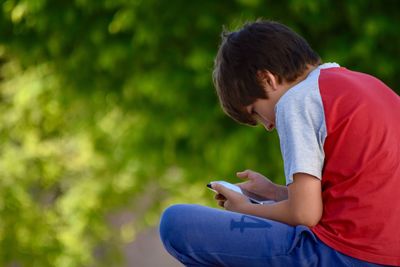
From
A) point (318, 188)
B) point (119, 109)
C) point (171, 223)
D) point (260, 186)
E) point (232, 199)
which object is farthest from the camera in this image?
point (119, 109)

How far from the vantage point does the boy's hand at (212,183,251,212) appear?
3031 millimetres

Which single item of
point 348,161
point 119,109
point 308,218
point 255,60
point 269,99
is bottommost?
point 308,218

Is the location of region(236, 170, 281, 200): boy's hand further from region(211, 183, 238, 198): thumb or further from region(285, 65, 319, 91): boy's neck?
region(285, 65, 319, 91): boy's neck

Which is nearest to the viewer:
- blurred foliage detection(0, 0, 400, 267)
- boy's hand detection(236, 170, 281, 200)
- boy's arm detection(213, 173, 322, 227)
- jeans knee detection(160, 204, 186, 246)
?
boy's arm detection(213, 173, 322, 227)

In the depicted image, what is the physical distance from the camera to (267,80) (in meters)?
2.95

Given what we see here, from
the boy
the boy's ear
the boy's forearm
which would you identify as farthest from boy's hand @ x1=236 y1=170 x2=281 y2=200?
the boy's ear

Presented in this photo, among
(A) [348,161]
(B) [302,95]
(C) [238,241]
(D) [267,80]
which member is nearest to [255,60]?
(D) [267,80]

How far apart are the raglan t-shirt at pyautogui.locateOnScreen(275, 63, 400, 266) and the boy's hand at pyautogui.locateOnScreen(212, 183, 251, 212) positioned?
285 mm

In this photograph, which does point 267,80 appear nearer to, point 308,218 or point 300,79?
point 300,79

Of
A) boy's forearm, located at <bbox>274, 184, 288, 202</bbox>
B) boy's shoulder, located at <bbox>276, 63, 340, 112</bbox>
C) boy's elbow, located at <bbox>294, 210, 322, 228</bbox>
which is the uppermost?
boy's shoulder, located at <bbox>276, 63, 340, 112</bbox>

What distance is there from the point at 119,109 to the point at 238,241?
4.48 metres

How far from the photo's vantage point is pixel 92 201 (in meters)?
7.97

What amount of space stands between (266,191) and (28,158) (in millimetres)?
5260

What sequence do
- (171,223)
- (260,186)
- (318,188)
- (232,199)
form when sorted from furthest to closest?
(260,186)
(232,199)
(171,223)
(318,188)
